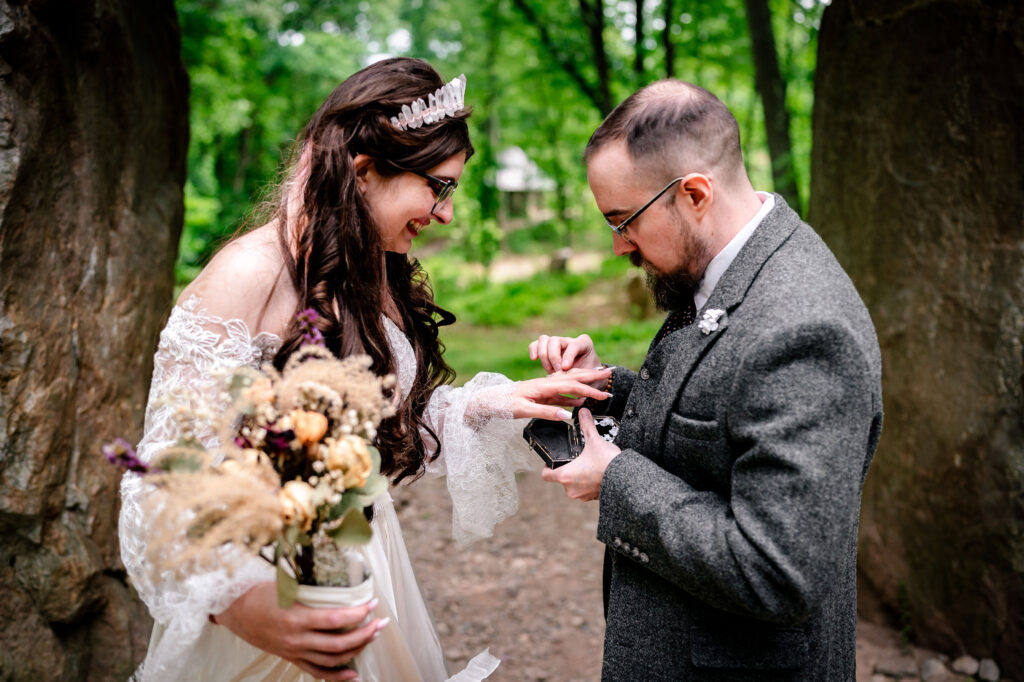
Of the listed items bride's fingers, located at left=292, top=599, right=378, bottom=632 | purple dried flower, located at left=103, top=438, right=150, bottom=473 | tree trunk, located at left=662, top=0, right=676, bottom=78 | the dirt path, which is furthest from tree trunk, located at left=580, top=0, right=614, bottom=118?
purple dried flower, located at left=103, top=438, right=150, bottom=473

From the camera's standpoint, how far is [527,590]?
4801 millimetres

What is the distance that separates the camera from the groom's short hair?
1868 mm

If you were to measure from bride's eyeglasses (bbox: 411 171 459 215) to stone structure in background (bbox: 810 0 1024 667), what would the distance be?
7.92 feet

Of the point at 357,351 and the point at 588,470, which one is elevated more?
the point at 357,351

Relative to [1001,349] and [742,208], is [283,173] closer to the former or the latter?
[742,208]

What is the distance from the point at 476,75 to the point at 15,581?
14805mm

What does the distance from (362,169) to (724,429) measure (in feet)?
4.23

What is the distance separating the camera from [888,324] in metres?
3.72

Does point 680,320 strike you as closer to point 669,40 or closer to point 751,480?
point 751,480

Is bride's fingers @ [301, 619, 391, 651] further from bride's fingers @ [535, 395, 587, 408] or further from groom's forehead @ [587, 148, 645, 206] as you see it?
groom's forehead @ [587, 148, 645, 206]

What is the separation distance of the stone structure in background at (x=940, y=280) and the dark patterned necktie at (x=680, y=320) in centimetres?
200

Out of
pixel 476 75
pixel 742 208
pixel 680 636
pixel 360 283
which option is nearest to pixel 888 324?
pixel 742 208

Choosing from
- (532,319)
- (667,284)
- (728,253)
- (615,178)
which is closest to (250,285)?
(615,178)

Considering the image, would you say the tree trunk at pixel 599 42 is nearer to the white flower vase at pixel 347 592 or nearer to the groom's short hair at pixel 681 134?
the groom's short hair at pixel 681 134
